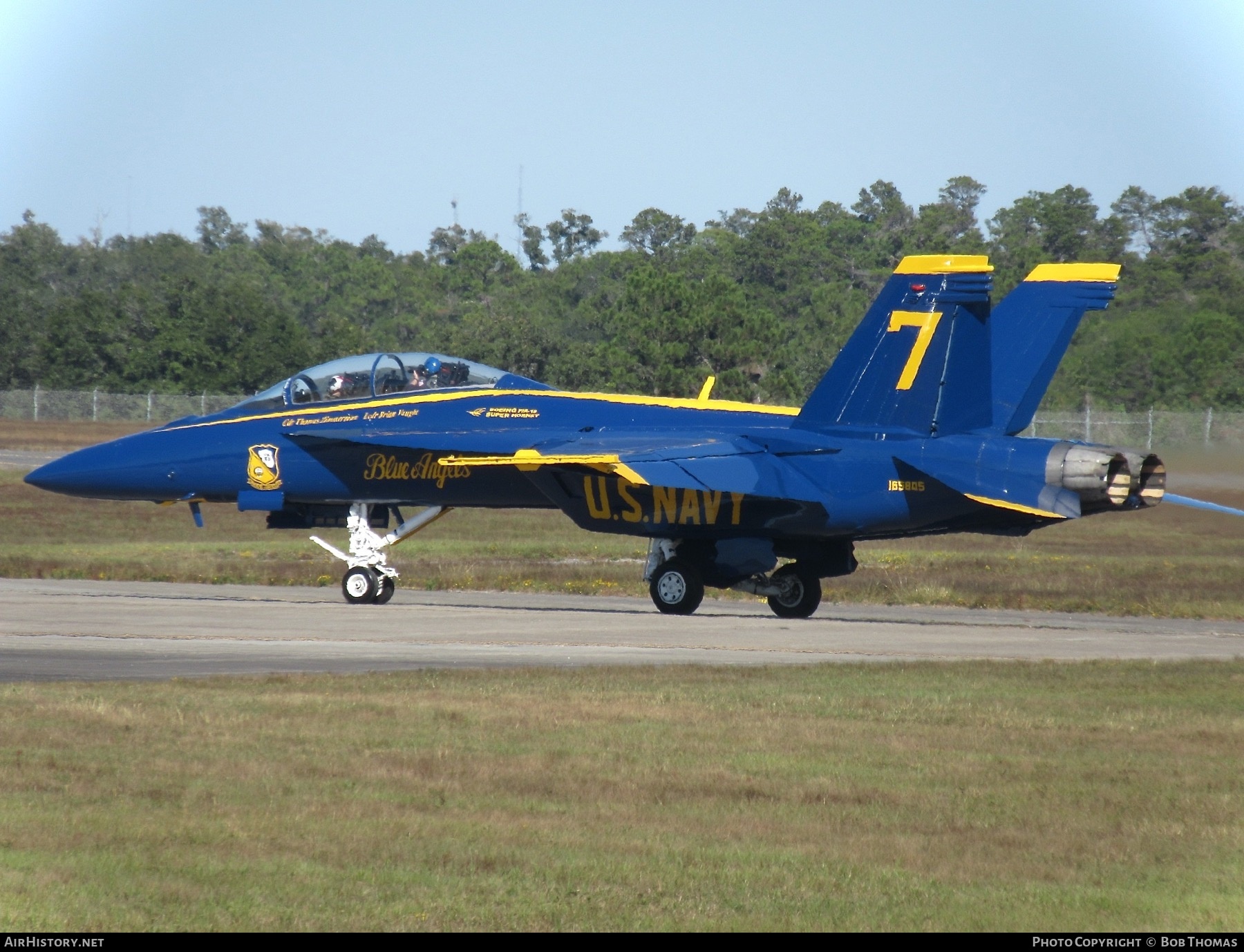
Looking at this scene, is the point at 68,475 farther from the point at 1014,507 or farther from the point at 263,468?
the point at 1014,507

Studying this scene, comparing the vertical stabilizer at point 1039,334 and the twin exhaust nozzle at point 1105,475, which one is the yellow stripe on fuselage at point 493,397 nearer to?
the vertical stabilizer at point 1039,334

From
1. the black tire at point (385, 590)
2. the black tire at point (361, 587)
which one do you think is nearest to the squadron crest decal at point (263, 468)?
the black tire at point (361, 587)

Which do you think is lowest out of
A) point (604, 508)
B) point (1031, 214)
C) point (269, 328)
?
point (604, 508)

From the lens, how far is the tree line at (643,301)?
191 feet

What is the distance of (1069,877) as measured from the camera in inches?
279

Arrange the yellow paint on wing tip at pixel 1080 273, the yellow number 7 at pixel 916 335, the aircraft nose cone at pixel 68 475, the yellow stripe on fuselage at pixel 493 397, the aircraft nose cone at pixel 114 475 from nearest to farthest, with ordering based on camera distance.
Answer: the yellow number 7 at pixel 916 335 < the yellow paint on wing tip at pixel 1080 273 < the yellow stripe on fuselage at pixel 493 397 < the aircraft nose cone at pixel 114 475 < the aircraft nose cone at pixel 68 475

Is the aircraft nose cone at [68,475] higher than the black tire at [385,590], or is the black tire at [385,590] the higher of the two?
the aircraft nose cone at [68,475]

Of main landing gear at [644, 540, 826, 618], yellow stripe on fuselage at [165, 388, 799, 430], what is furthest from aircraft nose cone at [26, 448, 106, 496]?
main landing gear at [644, 540, 826, 618]

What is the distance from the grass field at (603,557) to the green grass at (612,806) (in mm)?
11003

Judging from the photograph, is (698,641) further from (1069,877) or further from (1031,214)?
(1031,214)

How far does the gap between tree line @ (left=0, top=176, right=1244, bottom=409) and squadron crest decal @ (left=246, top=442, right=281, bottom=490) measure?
3547 centimetres

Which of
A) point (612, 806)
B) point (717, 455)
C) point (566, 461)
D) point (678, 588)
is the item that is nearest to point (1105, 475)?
point (717, 455)

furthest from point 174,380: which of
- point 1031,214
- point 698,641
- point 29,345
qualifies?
point 698,641
